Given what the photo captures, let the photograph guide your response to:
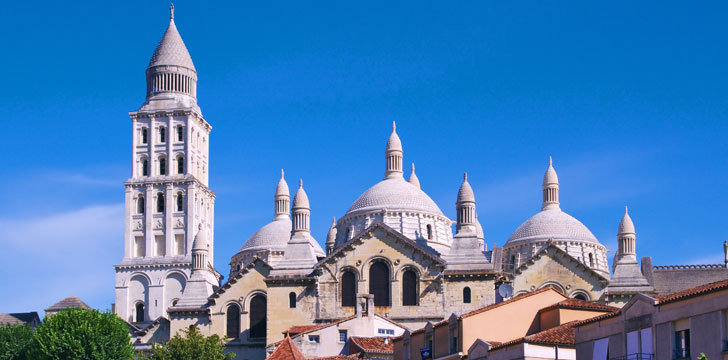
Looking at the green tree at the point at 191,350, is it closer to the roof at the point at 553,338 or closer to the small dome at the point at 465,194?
the small dome at the point at 465,194

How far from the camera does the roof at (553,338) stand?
132 feet

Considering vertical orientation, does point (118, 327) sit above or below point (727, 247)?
below

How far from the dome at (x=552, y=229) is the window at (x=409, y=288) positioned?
17.9 meters

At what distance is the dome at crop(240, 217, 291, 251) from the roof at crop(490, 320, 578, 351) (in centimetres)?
6563

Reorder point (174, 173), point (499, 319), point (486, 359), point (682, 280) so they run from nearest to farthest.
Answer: point (486, 359) → point (499, 319) → point (682, 280) → point (174, 173)

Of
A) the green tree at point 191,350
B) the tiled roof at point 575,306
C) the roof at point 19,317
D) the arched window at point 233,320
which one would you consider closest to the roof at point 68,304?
the roof at point 19,317

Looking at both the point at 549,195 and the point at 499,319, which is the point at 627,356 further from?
the point at 549,195

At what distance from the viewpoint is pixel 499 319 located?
153 ft

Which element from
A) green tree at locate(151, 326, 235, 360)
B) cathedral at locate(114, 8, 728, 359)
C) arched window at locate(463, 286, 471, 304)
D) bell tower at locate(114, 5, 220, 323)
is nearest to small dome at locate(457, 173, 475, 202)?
cathedral at locate(114, 8, 728, 359)

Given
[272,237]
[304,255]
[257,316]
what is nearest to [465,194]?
[304,255]

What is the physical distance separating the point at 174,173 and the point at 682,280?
4251 centimetres

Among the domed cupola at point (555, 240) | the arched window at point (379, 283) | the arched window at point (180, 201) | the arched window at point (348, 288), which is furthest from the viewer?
the arched window at point (180, 201)

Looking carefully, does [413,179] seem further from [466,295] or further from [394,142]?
[466,295]

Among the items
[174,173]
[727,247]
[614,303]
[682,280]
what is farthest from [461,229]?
[174,173]
